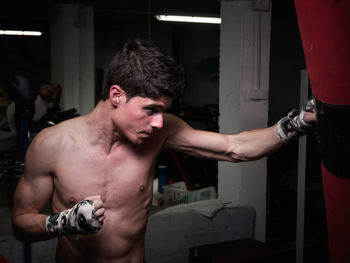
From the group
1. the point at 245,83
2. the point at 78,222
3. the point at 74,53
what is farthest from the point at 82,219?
the point at 74,53

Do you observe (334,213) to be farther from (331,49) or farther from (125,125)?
(125,125)

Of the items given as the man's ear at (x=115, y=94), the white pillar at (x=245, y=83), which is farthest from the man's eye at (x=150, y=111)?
the white pillar at (x=245, y=83)

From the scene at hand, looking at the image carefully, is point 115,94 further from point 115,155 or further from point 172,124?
point 172,124

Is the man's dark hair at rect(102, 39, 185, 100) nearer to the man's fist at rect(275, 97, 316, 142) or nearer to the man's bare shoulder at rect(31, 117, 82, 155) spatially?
the man's bare shoulder at rect(31, 117, 82, 155)

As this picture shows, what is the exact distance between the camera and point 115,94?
1.66 meters

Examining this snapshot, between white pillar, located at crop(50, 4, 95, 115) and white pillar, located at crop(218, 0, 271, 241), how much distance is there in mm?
4574

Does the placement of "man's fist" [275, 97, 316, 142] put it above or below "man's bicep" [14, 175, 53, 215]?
above

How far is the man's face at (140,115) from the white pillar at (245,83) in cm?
192

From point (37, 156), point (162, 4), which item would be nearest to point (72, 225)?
point (37, 156)

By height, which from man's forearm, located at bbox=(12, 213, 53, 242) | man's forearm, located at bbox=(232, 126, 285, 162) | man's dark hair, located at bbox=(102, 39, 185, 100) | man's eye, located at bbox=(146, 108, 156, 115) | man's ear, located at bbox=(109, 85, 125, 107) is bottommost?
man's forearm, located at bbox=(12, 213, 53, 242)

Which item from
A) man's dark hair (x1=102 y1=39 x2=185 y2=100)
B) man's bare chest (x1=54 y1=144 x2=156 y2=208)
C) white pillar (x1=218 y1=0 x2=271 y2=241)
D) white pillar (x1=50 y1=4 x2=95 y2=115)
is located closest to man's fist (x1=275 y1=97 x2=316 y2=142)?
man's dark hair (x1=102 y1=39 x2=185 y2=100)

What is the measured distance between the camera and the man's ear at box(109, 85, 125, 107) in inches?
64.6

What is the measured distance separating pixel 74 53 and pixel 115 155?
20.2 feet

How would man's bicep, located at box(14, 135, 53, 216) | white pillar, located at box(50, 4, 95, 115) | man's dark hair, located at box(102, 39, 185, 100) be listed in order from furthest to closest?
white pillar, located at box(50, 4, 95, 115) → man's bicep, located at box(14, 135, 53, 216) → man's dark hair, located at box(102, 39, 185, 100)
